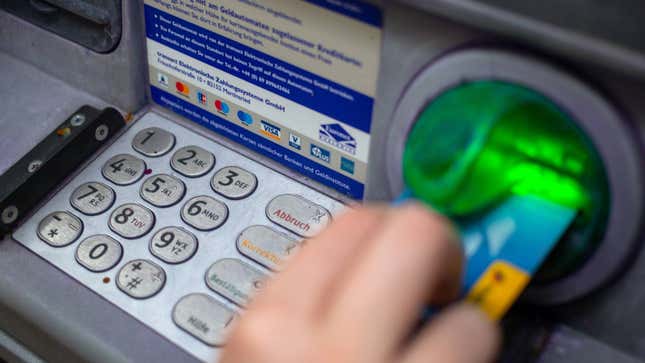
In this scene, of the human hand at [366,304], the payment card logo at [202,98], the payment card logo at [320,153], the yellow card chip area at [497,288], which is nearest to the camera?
the human hand at [366,304]

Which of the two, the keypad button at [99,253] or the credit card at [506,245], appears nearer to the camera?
the credit card at [506,245]

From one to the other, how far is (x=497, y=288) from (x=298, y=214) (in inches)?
16.1

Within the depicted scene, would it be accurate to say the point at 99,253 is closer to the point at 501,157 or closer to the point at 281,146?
the point at 281,146

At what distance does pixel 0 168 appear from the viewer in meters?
1.17

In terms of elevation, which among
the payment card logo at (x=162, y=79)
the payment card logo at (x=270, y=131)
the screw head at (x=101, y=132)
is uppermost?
the payment card logo at (x=270, y=131)

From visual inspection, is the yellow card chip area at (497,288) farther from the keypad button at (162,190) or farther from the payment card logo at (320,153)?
the keypad button at (162,190)

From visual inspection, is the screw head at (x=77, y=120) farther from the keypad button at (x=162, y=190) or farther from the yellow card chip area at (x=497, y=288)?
the yellow card chip area at (x=497, y=288)

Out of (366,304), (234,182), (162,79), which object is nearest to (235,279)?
(234,182)

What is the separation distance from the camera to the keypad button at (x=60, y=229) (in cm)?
109

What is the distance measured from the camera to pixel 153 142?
1.21 meters

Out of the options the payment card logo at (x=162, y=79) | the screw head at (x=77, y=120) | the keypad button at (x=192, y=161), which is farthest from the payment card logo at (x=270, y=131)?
the screw head at (x=77, y=120)

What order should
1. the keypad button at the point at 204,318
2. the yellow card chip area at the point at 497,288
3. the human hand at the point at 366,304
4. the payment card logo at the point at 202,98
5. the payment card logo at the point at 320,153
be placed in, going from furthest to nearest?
1. the payment card logo at the point at 202,98
2. the payment card logo at the point at 320,153
3. the keypad button at the point at 204,318
4. the yellow card chip area at the point at 497,288
5. the human hand at the point at 366,304

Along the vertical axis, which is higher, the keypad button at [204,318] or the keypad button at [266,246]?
the keypad button at [266,246]

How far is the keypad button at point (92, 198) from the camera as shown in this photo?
3.70ft
